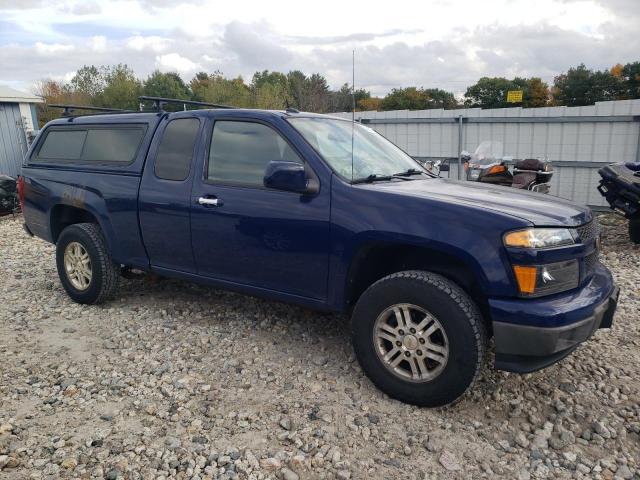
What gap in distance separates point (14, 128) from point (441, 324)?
51.7 ft

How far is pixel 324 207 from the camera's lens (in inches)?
132

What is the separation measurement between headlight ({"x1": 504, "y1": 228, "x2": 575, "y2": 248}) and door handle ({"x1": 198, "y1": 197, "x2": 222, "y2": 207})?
6.77 ft

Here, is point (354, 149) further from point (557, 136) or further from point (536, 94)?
point (536, 94)

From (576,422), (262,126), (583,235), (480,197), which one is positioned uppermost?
(262,126)

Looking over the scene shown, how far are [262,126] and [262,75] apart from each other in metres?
58.5

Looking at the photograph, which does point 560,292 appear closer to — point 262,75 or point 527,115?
point 527,115

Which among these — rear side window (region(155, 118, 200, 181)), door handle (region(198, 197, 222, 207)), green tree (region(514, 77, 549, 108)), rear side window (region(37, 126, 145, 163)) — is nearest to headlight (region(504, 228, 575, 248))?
door handle (region(198, 197, 222, 207))

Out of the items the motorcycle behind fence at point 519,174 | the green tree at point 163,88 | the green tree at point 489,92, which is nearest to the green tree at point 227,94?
the green tree at point 163,88

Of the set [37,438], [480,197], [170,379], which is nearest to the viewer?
[37,438]

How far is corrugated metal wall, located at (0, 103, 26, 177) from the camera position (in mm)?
14477

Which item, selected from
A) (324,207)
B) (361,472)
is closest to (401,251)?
(324,207)

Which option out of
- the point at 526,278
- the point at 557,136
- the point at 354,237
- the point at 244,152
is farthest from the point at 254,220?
the point at 557,136

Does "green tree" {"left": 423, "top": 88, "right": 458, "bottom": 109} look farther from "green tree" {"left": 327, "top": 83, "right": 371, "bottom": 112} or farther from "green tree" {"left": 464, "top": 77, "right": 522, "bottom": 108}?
"green tree" {"left": 327, "top": 83, "right": 371, "bottom": 112}

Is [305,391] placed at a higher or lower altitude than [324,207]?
lower
